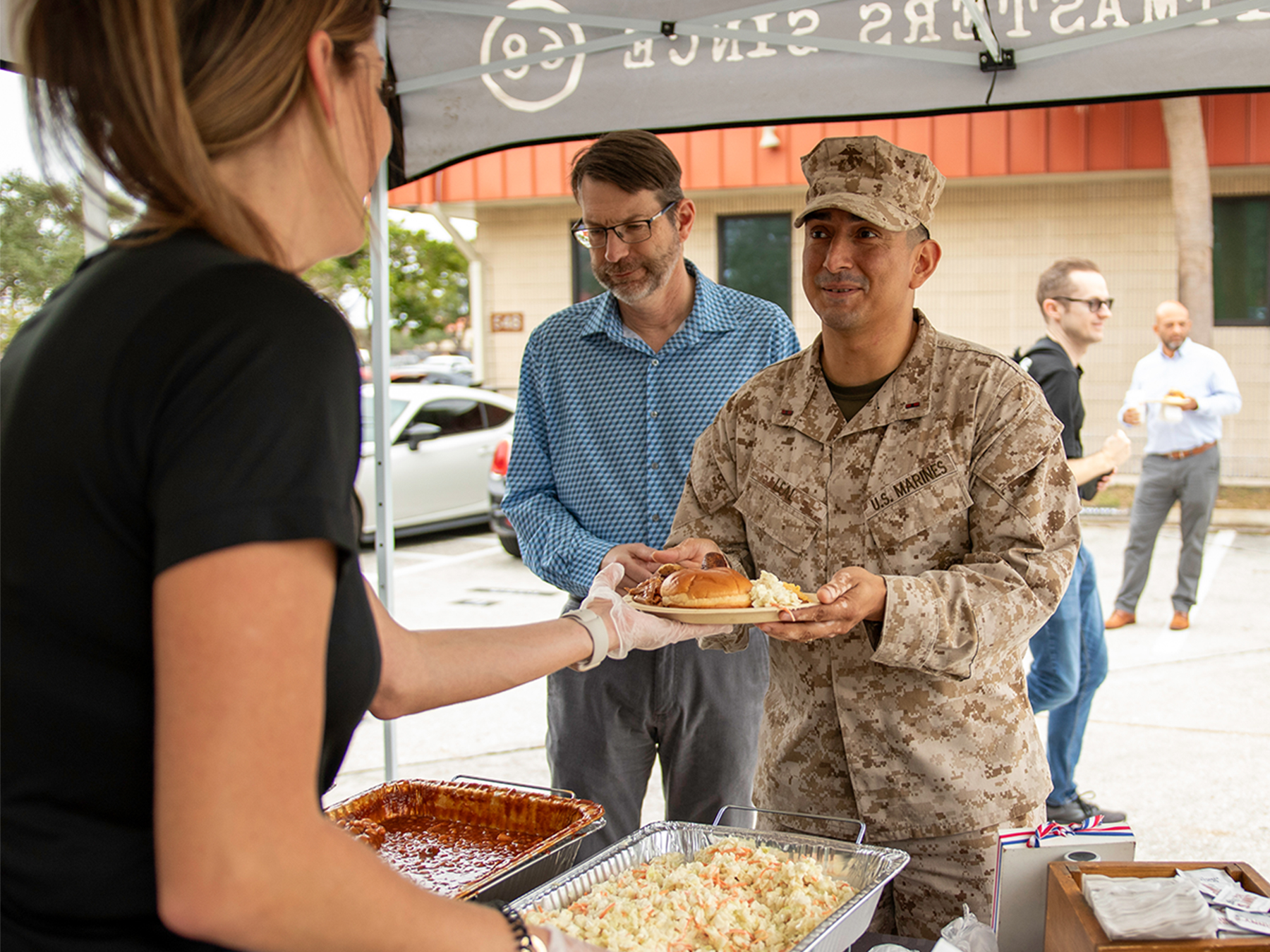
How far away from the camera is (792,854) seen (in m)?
1.85

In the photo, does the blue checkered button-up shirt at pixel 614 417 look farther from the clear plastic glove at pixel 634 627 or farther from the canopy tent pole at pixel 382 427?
the clear plastic glove at pixel 634 627

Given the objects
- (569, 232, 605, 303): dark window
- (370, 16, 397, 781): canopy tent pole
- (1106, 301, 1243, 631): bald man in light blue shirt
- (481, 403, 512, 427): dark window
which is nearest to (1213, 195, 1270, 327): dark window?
(1106, 301, 1243, 631): bald man in light blue shirt

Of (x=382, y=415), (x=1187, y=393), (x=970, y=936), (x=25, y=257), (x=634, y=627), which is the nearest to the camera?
(x=970, y=936)

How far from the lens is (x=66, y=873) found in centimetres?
81

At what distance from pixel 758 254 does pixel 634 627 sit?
40.0 ft

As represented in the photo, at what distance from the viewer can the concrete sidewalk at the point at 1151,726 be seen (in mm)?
4531

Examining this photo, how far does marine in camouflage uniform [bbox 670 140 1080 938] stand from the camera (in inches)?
78.7

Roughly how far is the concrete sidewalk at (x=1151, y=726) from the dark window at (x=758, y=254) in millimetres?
6006

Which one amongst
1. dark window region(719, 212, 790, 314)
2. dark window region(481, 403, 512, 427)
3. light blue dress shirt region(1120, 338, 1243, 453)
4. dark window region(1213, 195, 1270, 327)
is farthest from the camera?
dark window region(719, 212, 790, 314)

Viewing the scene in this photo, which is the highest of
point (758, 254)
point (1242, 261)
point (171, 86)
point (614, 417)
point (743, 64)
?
point (758, 254)

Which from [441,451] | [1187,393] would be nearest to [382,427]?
[1187,393]

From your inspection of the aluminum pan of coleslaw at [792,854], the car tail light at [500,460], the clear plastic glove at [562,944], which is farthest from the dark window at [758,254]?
the clear plastic glove at [562,944]

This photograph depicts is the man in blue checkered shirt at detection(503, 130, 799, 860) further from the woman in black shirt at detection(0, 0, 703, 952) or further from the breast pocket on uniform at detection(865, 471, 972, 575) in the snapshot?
the woman in black shirt at detection(0, 0, 703, 952)

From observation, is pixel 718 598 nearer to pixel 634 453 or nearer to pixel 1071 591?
pixel 634 453
